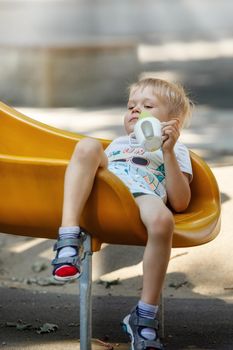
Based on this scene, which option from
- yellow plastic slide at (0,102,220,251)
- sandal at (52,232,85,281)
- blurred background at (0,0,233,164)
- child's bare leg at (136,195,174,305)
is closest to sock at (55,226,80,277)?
sandal at (52,232,85,281)

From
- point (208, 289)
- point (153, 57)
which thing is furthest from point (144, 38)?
point (208, 289)

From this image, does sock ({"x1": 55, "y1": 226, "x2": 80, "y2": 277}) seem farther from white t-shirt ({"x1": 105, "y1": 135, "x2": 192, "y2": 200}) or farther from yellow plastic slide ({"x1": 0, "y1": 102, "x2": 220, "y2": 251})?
white t-shirt ({"x1": 105, "y1": 135, "x2": 192, "y2": 200})

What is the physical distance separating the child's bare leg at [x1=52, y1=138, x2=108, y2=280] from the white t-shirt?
30 cm

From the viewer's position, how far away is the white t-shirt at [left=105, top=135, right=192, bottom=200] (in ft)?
13.5

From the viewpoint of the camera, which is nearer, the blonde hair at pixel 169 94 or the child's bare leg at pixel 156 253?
the child's bare leg at pixel 156 253

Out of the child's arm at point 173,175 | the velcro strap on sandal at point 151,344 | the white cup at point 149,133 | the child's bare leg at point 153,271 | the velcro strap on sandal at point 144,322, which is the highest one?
the white cup at point 149,133

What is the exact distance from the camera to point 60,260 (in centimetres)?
361

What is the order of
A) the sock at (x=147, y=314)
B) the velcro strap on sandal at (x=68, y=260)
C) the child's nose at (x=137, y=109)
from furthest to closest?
the child's nose at (x=137, y=109) → the sock at (x=147, y=314) → the velcro strap on sandal at (x=68, y=260)

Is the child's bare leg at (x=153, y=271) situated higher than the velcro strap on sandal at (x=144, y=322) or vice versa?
the child's bare leg at (x=153, y=271)

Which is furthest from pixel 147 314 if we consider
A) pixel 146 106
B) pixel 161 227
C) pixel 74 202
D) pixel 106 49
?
pixel 106 49

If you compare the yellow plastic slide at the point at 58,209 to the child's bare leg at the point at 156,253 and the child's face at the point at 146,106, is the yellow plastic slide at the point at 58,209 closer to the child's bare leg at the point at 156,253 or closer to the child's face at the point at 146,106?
the child's bare leg at the point at 156,253

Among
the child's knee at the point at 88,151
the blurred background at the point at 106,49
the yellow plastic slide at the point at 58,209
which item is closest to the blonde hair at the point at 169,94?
the yellow plastic slide at the point at 58,209

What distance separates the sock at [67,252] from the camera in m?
3.60

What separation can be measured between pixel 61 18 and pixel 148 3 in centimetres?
508
